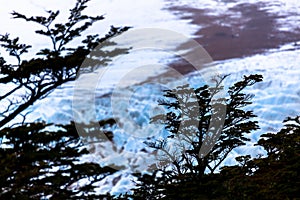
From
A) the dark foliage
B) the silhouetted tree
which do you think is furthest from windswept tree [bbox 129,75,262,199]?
the dark foliage

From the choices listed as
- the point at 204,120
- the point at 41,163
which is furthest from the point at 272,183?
the point at 41,163

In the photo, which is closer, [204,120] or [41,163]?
[41,163]

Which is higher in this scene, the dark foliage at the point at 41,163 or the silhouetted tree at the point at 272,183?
the dark foliage at the point at 41,163

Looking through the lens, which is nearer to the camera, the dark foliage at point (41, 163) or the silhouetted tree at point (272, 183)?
the dark foliage at point (41, 163)

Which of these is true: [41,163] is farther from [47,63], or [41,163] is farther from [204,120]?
[204,120]

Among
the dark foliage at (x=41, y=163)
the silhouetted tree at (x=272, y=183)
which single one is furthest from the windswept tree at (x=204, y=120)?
the dark foliage at (x=41, y=163)

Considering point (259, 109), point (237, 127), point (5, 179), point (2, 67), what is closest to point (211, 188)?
point (237, 127)

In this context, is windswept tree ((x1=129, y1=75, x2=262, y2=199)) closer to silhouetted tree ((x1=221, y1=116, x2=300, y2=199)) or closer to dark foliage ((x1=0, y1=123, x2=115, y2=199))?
silhouetted tree ((x1=221, y1=116, x2=300, y2=199))

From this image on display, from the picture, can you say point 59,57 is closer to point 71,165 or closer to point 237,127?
point 71,165

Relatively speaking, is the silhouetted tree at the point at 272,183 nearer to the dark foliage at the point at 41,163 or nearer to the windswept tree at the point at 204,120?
the windswept tree at the point at 204,120

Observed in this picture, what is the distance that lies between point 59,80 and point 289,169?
6.04m

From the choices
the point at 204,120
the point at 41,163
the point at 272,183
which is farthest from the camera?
the point at 204,120

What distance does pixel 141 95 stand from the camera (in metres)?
115

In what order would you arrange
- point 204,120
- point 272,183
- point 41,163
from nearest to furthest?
1. point 41,163
2. point 272,183
3. point 204,120
